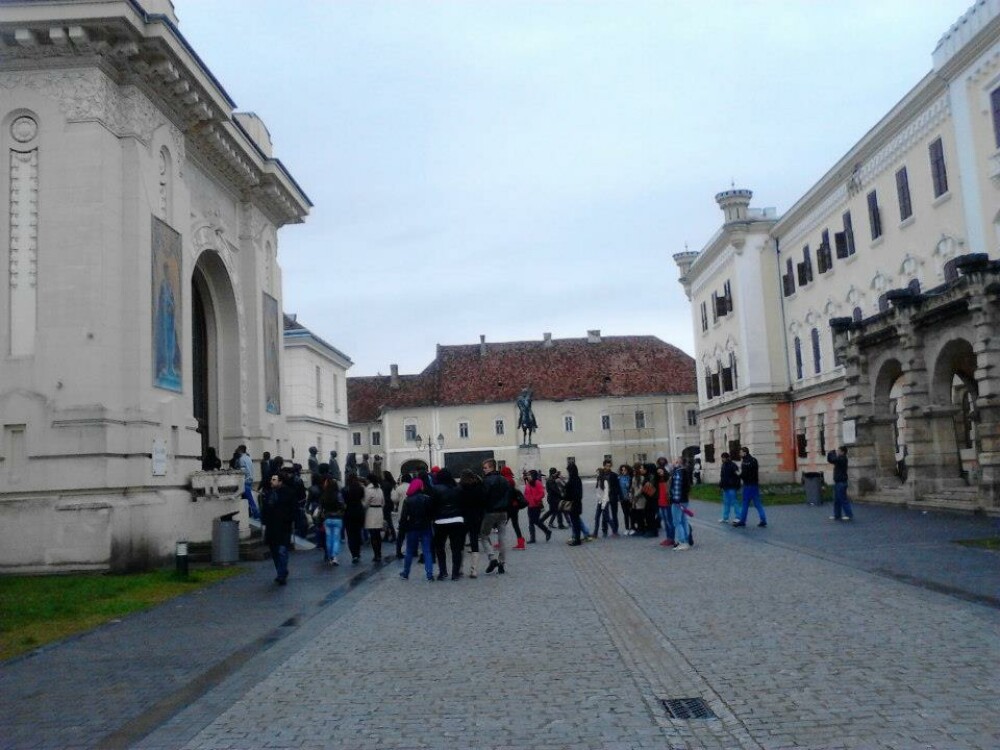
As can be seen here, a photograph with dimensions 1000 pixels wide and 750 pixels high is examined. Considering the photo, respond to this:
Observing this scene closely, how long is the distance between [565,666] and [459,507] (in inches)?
295

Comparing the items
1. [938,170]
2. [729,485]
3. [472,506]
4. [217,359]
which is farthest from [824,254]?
[472,506]

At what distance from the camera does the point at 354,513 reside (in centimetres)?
1912

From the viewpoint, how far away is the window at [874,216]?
3612cm

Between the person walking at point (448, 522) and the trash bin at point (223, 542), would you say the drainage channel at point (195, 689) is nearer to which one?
the person walking at point (448, 522)

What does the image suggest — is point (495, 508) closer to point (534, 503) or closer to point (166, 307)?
point (534, 503)

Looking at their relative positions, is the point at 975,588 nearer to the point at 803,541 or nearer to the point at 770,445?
the point at 803,541

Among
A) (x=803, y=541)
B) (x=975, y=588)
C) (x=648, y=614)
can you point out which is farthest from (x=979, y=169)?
(x=648, y=614)

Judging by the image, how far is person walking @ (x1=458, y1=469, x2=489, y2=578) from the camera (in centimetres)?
1580

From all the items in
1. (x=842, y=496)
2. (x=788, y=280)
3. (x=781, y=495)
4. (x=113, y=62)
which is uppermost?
(x=788, y=280)

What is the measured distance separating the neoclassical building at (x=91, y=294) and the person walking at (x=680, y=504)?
929cm

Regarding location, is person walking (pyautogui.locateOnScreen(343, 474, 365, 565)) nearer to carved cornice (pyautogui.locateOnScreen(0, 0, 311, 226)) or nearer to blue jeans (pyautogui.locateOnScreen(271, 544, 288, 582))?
blue jeans (pyautogui.locateOnScreen(271, 544, 288, 582))

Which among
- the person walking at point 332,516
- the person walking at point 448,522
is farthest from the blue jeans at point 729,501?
the person walking at point 332,516

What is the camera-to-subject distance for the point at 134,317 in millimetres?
18609

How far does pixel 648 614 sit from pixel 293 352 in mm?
37282
